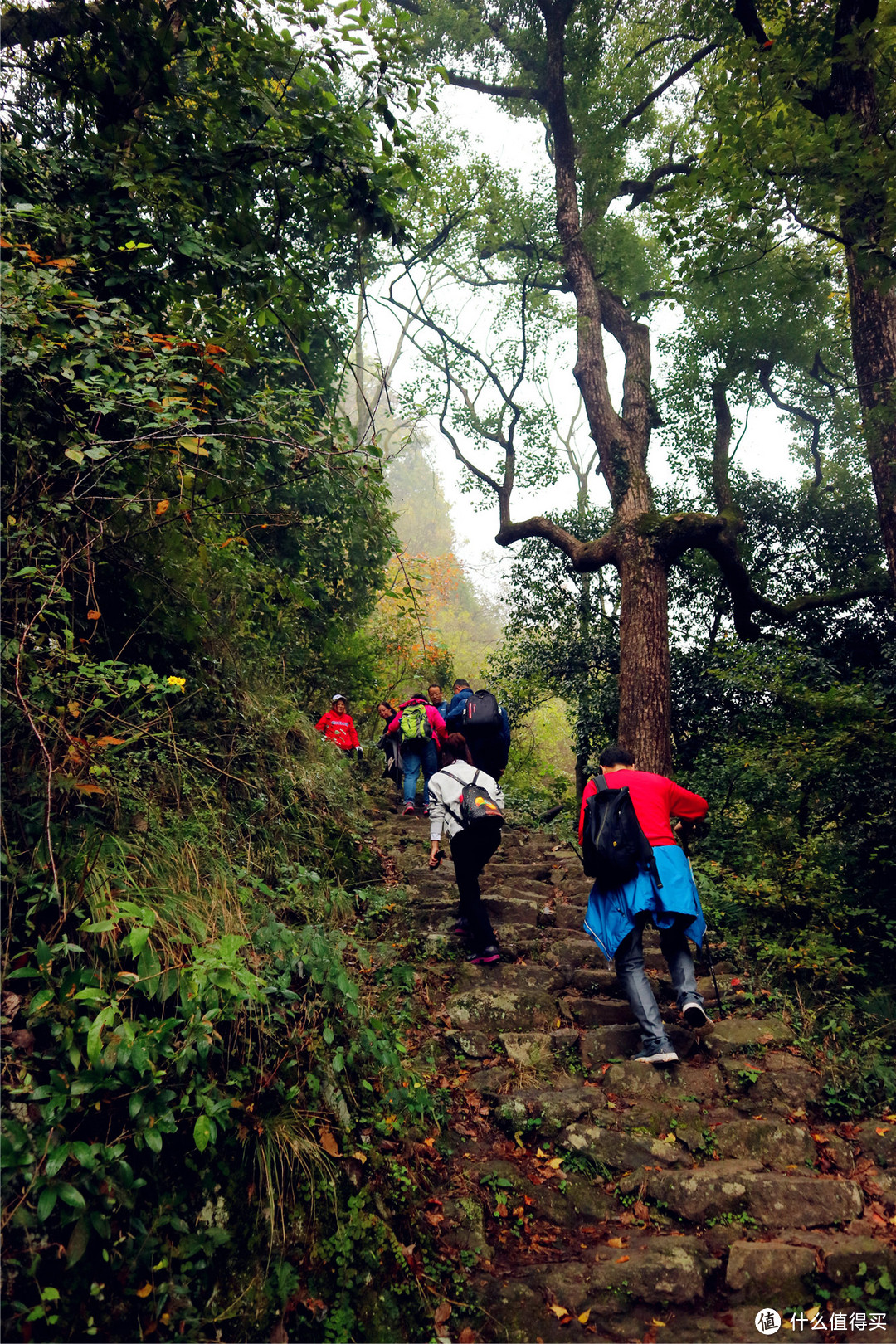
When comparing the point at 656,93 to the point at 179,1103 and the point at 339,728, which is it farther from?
the point at 179,1103

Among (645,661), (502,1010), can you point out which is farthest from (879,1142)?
(645,661)

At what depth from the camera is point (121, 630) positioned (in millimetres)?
4770

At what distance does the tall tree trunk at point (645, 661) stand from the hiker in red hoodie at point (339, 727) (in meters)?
3.64

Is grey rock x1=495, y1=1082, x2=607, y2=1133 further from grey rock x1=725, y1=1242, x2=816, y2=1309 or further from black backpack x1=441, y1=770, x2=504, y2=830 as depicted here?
black backpack x1=441, y1=770, x2=504, y2=830

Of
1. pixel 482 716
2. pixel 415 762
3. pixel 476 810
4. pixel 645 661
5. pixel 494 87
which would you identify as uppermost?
pixel 494 87

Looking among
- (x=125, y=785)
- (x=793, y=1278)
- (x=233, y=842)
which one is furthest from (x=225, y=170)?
(x=793, y=1278)

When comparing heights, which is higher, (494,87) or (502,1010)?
(494,87)

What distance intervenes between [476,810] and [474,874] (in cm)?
54

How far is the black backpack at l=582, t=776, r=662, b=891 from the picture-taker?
476 cm

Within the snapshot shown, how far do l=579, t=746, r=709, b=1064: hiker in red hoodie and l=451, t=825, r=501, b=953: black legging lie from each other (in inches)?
40.0

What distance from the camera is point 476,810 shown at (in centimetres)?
577

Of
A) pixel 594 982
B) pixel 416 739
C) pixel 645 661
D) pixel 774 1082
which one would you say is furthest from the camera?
pixel 416 739

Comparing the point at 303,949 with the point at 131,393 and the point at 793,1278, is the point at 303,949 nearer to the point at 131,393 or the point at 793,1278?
the point at 793,1278

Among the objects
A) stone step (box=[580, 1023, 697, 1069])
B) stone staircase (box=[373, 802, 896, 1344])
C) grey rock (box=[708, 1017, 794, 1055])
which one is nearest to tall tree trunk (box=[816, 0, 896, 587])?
grey rock (box=[708, 1017, 794, 1055])
